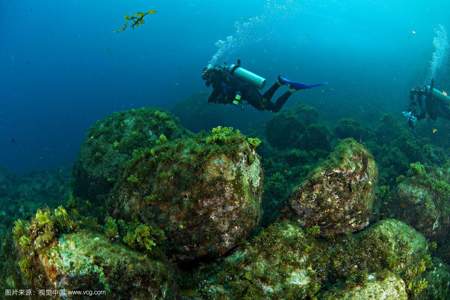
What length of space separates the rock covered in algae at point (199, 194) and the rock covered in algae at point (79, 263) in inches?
39.8

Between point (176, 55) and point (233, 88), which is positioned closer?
point (233, 88)

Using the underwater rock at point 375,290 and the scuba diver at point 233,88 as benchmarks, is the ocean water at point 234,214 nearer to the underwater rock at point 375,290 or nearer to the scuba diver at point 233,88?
the underwater rock at point 375,290

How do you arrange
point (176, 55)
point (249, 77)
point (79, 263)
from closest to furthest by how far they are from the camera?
point (79, 263) → point (249, 77) → point (176, 55)

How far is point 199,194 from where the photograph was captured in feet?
21.6

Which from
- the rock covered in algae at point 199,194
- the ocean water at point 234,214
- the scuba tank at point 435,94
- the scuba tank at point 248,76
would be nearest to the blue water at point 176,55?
the scuba tank at point 435,94

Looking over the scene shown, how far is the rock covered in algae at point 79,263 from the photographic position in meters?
5.19

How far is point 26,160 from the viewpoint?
4775 centimetres

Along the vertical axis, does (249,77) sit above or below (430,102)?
above

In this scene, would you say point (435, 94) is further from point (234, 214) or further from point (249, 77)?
point (234, 214)

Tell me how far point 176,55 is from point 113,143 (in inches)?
2935

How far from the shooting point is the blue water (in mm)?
49375

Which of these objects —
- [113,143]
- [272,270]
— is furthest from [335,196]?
[113,143]

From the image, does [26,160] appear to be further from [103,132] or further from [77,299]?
[77,299]

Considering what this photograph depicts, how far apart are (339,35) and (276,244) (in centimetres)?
12908
